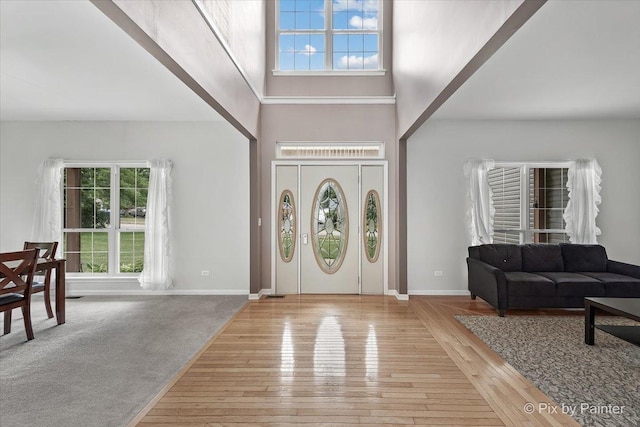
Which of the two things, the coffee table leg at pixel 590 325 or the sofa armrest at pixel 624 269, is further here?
the sofa armrest at pixel 624 269

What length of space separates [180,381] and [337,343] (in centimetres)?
149

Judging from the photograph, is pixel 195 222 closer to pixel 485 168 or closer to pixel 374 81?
pixel 374 81

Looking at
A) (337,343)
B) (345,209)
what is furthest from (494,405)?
(345,209)

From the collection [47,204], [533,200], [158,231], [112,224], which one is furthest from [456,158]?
[47,204]

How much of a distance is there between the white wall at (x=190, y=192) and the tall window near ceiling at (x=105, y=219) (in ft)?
1.07

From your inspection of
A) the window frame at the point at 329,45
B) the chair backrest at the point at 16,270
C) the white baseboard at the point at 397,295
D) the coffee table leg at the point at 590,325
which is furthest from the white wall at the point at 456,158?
the chair backrest at the point at 16,270

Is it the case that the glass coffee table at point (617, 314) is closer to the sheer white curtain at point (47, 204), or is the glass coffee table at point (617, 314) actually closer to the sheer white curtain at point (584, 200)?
the sheer white curtain at point (584, 200)

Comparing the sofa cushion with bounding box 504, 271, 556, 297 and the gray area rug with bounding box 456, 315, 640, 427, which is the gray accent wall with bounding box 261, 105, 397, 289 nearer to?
the sofa cushion with bounding box 504, 271, 556, 297

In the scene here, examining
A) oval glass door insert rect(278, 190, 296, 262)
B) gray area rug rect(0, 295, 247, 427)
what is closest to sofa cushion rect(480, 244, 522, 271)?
oval glass door insert rect(278, 190, 296, 262)

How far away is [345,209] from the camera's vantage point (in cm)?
564

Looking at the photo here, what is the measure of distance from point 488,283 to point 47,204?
264 inches

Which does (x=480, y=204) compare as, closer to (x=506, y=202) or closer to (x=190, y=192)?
(x=506, y=202)

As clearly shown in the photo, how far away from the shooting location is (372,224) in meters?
5.63

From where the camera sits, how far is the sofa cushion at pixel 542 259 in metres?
5.00
